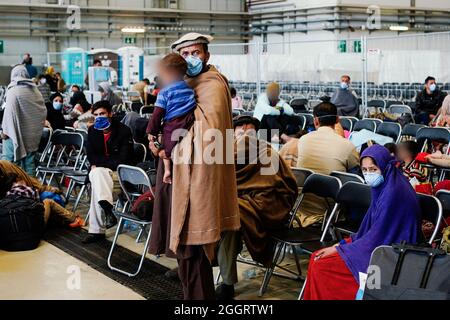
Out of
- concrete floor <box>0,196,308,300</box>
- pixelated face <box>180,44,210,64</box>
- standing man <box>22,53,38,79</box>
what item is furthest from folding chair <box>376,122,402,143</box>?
standing man <box>22,53,38,79</box>

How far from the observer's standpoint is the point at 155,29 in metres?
20.6

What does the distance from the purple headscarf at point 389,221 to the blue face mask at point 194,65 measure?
1.16 meters

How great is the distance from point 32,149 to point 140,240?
7.47 ft

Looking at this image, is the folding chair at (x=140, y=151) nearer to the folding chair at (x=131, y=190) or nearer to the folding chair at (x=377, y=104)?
the folding chair at (x=131, y=190)

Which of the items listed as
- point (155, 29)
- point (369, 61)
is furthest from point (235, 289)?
point (155, 29)

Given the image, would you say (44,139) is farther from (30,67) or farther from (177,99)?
(30,67)

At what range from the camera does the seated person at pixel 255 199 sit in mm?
4379

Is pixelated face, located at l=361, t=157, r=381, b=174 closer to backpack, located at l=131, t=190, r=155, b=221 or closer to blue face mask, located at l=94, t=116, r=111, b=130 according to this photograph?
backpack, located at l=131, t=190, r=155, b=221

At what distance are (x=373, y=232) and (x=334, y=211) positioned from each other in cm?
88

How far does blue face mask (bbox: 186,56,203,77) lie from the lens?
140 inches

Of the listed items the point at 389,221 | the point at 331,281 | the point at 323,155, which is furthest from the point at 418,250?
the point at 323,155

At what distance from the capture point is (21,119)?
738 cm

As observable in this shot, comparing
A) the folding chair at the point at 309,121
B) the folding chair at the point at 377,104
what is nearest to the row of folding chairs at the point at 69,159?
the folding chair at the point at 309,121

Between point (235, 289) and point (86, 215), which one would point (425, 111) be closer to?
point (86, 215)
